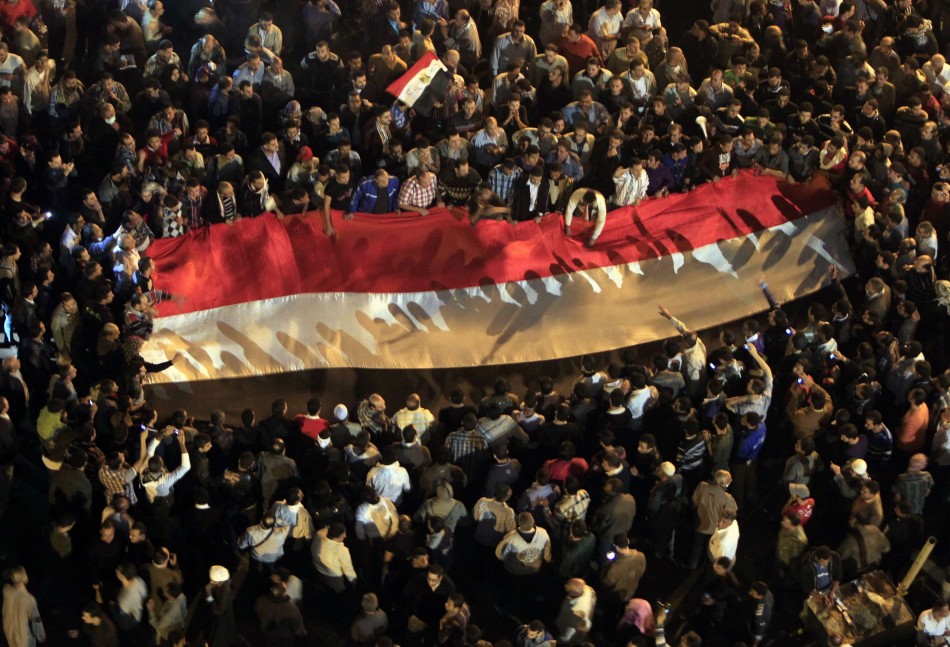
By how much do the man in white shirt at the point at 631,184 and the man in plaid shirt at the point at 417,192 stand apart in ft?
7.04

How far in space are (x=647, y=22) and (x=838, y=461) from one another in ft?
25.6

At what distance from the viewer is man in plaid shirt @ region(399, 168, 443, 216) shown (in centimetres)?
1752

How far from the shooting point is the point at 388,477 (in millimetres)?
14320

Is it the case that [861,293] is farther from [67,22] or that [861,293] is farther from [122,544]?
[67,22]

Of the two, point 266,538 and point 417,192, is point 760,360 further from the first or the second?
point 266,538

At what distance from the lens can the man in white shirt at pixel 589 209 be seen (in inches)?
695

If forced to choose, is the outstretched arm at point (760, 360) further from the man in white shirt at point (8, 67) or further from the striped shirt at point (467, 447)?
the man in white shirt at point (8, 67)

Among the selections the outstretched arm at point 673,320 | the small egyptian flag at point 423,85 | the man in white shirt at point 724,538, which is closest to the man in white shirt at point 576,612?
the man in white shirt at point 724,538

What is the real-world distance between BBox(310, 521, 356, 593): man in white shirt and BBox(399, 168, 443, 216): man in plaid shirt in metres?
4.69

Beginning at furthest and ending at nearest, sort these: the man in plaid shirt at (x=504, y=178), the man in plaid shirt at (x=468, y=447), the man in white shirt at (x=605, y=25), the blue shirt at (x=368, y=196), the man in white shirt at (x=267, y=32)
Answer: the man in white shirt at (x=605, y=25), the man in white shirt at (x=267, y=32), the man in plaid shirt at (x=504, y=178), the blue shirt at (x=368, y=196), the man in plaid shirt at (x=468, y=447)

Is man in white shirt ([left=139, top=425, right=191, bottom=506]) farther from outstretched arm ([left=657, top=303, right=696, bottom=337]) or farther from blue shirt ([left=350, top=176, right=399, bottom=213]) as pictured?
outstretched arm ([left=657, top=303, right=696, bottom=337])

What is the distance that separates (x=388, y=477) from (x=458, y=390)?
5.47 feet

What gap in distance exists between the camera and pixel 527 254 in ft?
57.6

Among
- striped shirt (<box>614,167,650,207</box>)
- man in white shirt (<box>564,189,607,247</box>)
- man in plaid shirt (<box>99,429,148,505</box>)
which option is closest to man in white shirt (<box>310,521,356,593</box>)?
man in plaid shirt (<box>99,429,148,505</box>)
